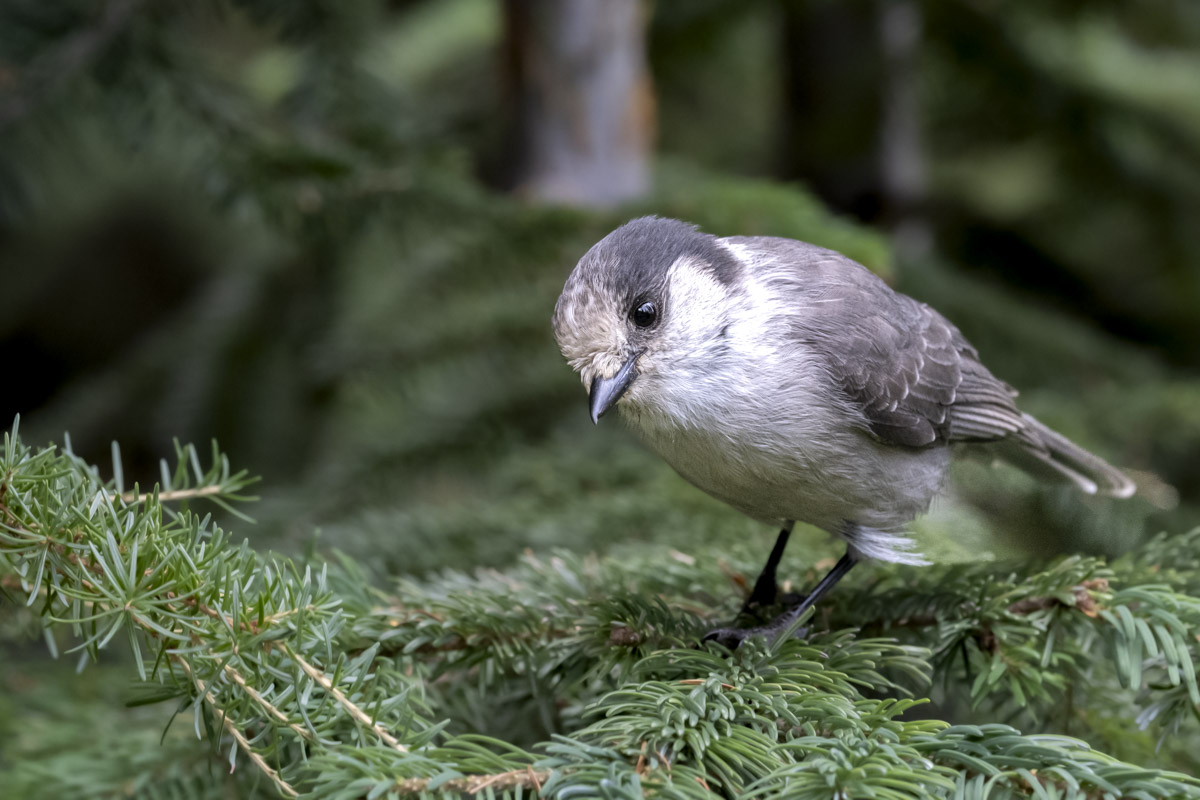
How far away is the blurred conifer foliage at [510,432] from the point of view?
105 centimetres

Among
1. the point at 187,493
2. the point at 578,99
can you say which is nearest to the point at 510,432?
the point at 578,99

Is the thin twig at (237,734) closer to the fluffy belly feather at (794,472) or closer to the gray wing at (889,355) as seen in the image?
the fluffy belly feather at (794,472)

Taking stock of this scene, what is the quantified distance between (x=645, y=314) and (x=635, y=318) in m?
0.02

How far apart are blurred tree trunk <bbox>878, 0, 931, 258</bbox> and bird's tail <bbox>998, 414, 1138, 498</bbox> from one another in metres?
1.58

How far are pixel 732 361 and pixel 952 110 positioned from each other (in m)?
3.15

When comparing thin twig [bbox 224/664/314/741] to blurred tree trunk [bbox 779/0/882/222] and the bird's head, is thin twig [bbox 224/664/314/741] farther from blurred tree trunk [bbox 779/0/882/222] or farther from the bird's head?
blurred tree trunk [bbox 779/0/882/222]

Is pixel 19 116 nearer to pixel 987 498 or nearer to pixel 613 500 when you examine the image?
pixel 613 500

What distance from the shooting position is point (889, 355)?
1.79m

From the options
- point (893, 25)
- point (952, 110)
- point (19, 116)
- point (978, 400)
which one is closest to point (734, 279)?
point (978, 400)

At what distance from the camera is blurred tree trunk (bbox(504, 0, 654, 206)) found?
272 centimetres

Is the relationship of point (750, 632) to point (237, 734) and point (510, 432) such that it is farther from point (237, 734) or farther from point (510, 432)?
point (510, 432)

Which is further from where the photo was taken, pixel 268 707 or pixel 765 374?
pixel 765 374

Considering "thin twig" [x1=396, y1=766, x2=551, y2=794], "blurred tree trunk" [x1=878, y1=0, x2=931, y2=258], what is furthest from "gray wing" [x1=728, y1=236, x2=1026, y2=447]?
"blurred tree trunk" [x1=878, y1=0, x2=931, y2=258]

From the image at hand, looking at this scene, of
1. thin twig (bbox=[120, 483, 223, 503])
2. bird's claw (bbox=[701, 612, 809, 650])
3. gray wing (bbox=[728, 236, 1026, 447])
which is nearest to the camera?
thin twig (bbox=[120, 483, 223, 503])
